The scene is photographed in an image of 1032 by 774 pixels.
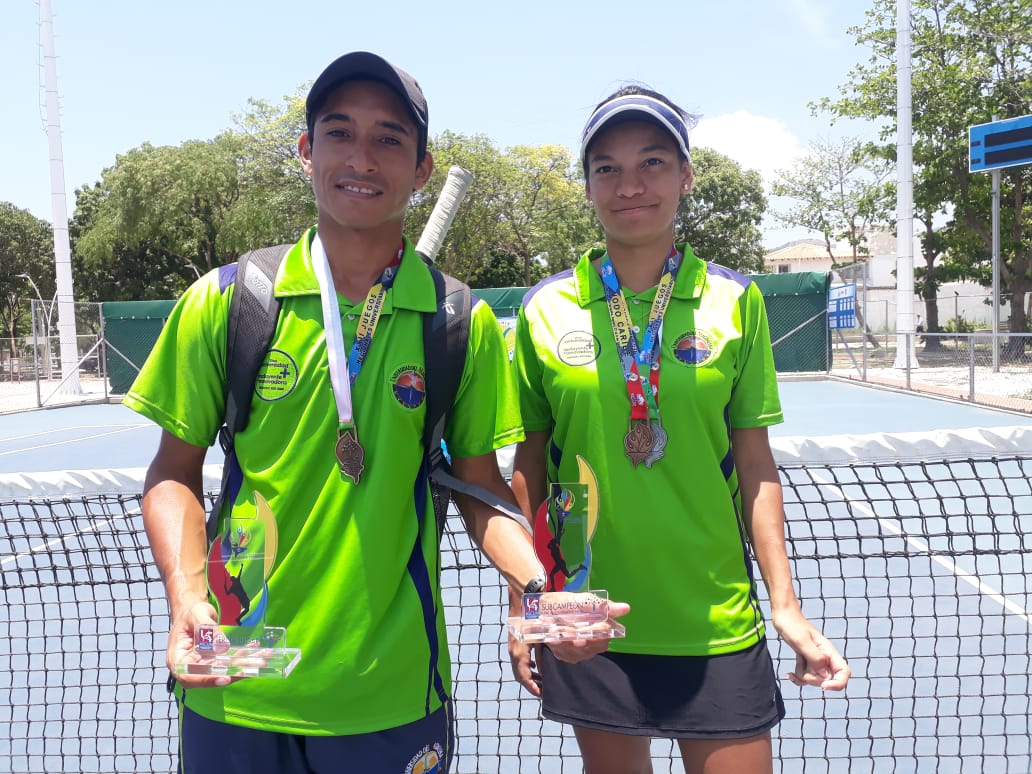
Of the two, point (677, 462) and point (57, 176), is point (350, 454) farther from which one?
point (57, 176)

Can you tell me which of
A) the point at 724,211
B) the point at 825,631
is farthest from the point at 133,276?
the point at 825,631

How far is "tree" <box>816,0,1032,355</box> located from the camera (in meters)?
24.5

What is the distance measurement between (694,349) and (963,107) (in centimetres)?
2676

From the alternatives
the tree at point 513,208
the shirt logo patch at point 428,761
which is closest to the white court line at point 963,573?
the shirt logo patch at point 428,761

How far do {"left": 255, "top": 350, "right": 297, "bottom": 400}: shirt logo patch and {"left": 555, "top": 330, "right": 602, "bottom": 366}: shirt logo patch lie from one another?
680 millimetres

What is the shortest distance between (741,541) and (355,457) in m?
1.00

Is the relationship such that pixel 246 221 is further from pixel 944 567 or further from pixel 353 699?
pixel 353 699

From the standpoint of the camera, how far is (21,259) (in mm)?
42250

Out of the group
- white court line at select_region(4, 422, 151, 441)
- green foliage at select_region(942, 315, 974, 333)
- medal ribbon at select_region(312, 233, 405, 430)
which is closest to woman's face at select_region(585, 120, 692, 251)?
medal ribbon at select_region(312, 233, 405, 430)

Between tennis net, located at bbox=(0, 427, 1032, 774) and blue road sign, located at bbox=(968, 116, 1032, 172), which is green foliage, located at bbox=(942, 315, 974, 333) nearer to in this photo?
blue road sign, located at bbox=(968, 116, 1032, 172)

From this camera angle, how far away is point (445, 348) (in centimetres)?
186

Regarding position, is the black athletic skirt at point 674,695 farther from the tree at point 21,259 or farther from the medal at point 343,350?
the tree at point 21,259

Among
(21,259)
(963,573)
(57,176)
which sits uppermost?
(21,259)

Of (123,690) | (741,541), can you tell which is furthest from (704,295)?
(123,690)
